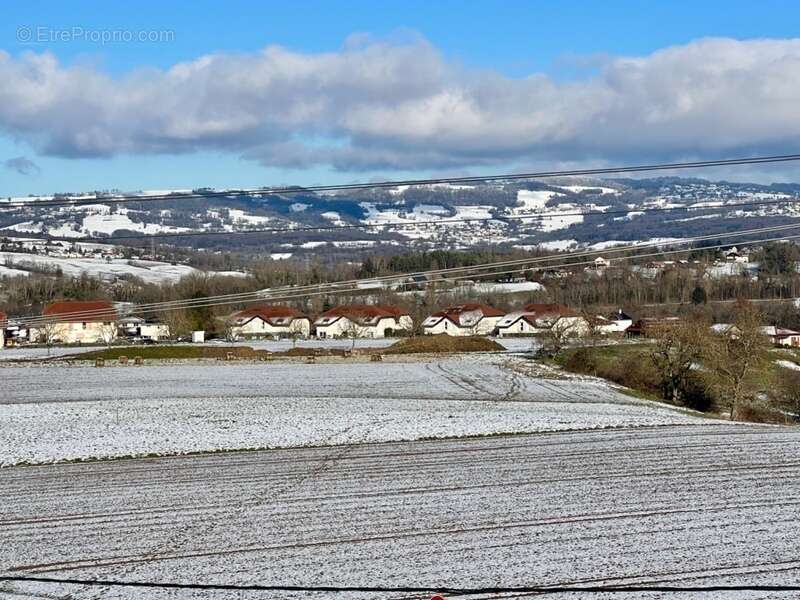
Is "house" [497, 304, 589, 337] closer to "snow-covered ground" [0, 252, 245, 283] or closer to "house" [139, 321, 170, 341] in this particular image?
"house" [139, 321, 170, 341]

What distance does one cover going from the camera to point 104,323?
8988 cm

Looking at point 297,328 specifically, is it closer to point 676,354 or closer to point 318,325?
point 318,325

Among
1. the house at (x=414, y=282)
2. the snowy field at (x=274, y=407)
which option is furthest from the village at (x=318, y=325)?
the snowy field at (x=274, y=407)

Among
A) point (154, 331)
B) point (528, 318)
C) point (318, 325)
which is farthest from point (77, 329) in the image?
point (528, 318)

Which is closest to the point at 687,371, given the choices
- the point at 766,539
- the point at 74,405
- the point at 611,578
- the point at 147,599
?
the point at 74,405

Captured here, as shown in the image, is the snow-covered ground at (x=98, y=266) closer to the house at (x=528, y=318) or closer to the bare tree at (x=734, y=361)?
the house at (x=528, y=318)

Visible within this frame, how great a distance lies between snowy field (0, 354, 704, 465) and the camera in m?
28.0

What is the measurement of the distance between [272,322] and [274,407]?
231ft

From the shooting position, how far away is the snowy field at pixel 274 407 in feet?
91.7

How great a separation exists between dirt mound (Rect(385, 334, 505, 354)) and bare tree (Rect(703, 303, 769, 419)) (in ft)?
90.5

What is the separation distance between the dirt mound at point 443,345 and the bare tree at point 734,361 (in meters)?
27.6

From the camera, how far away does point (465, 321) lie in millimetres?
105125

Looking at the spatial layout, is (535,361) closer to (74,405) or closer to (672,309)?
(74,405)

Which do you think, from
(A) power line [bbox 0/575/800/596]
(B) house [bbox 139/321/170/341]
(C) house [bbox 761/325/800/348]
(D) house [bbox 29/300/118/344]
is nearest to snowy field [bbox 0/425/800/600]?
(A) power line [bbox 0/575/800/596]
